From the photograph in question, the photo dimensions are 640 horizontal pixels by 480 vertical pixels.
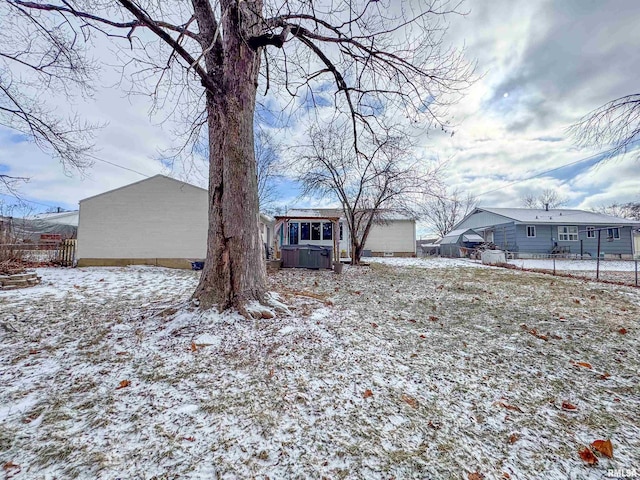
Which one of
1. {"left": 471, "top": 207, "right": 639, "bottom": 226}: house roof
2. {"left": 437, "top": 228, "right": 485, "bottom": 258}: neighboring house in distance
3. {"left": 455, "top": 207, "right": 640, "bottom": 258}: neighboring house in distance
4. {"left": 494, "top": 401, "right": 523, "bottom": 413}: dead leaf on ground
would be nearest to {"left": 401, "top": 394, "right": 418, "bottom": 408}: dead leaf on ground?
{"left": 494, "top": 401, "right": 523, "bottom": 413}: dead leaf on ground

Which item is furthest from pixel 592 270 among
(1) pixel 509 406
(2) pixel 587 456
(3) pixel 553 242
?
(2) pixel 587 456

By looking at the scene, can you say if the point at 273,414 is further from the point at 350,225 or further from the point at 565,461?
the point at 350,225

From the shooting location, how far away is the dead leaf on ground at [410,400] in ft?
6.75

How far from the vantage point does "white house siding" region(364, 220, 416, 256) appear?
906 inches

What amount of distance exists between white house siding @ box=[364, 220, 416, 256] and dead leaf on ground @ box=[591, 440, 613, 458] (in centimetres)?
2139

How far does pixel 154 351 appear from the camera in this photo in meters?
2.83

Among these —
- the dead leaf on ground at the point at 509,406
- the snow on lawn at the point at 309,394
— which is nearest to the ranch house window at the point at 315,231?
the snow on lawn at the point at 309,394

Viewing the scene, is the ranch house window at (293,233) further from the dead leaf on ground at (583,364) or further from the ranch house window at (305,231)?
the dead leaf on ground at (583,364)

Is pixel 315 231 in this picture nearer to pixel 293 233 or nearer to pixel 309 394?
pixel 293 233

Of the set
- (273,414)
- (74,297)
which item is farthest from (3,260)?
(273,414)

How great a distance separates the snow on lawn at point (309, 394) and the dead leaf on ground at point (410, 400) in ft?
0.05

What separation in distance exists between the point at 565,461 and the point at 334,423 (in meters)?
1.39

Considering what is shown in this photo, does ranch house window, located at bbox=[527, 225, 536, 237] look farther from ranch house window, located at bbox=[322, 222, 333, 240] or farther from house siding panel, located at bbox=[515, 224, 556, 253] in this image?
ranch house window, located at bbox=[322, 222, 333, 240]

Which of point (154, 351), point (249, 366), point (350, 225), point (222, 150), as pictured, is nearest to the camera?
point (249, 366)
